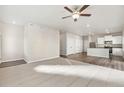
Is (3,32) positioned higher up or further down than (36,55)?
higher up

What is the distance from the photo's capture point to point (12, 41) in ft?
20.4

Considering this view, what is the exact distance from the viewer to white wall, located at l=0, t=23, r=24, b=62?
5809mm

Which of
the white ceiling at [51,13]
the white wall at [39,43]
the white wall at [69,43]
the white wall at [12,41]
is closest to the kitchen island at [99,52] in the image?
the white wall at [69,43]

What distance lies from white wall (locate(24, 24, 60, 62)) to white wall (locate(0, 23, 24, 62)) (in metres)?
0.47

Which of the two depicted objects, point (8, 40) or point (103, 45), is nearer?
point (8, 40)

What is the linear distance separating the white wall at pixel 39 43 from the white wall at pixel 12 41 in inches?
18.4

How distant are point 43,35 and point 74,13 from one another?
383 centimetres

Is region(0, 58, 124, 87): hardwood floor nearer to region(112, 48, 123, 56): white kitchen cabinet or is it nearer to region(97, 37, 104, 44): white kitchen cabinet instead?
region(112, 48, 123, 56): white kitchen cabinet

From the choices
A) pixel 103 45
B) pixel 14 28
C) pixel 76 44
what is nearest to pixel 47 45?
pixel 14 28

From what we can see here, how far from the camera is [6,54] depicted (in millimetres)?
5906

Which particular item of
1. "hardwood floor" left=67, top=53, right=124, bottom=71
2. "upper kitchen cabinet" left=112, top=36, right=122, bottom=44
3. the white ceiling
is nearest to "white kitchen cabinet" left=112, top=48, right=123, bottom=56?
"upper kitchen cabinet" left=112, top=36, right=122, bottom=44
